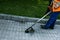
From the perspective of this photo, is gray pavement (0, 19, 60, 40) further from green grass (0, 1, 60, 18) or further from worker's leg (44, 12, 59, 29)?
green grass (0, 1, 60, 18)

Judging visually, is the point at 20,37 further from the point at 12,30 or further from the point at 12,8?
the point at 12,8

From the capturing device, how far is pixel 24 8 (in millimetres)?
9734

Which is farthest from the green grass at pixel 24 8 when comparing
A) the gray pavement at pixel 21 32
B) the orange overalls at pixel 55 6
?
the orange overalls at pixel 55 6

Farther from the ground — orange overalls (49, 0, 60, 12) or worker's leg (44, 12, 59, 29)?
orange overalls (49, 0, 60, 12)

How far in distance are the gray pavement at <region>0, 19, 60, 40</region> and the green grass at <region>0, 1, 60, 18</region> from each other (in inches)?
28.0

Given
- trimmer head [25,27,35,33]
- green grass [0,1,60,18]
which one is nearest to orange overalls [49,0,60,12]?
trimmer head [25,27,35,33]

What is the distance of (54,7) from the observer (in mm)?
7555

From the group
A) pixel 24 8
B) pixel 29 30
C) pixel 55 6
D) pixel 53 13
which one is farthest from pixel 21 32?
pixel 24 8

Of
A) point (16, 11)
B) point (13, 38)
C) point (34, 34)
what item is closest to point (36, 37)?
point (34, 34)

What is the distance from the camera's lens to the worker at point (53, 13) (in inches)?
296

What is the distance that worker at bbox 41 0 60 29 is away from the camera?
7527 millimetres

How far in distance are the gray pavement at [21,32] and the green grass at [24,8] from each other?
71cm

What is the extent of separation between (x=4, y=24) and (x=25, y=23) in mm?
766

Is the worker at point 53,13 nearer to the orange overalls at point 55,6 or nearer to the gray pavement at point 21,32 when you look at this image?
the orange overalls at point 55,6
